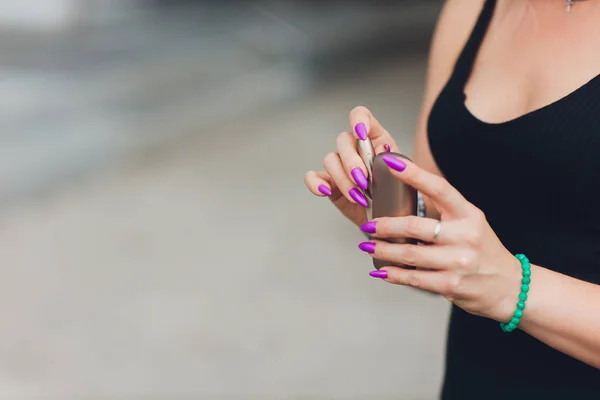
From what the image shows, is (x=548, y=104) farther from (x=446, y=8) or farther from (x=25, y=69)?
(x=25, y=69)

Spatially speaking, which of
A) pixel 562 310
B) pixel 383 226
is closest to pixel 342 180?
pixel 383 226

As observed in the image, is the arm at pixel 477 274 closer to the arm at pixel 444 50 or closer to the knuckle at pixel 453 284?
the knuckle at pixel 453 284

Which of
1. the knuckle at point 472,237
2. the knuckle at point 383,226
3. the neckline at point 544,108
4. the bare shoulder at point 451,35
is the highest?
the bare shoulder at point 451,35

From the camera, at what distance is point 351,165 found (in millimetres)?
750

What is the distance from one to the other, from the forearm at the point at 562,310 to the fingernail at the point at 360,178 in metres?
0.19

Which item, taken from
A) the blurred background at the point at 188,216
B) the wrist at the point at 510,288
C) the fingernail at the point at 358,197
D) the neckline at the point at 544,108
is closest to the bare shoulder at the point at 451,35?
the neckline at the point at 544,108

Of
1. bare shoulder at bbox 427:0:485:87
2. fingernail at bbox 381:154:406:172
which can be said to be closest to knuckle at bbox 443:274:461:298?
fingernail at bbox 381:154:406:172

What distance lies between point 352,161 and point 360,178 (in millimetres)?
25

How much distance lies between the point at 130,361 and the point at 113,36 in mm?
3033

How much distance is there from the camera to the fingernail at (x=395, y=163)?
2.07 ft

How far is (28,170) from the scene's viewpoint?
129 inches

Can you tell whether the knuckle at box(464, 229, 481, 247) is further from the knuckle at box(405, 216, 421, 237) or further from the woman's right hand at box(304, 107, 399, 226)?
the woman's right hand at box(304, 107, 399, 226)

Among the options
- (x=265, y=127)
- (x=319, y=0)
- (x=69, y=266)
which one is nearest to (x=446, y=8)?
(x=69, y=266)

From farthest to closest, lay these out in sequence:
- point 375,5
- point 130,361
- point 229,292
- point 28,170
→ point 375,5
point 28,170
point 229,292
point 130,361
